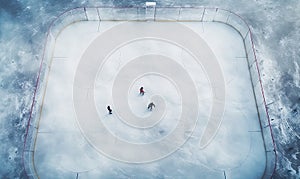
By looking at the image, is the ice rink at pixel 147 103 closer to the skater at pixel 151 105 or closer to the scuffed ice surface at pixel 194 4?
the skater at pixel 151 105

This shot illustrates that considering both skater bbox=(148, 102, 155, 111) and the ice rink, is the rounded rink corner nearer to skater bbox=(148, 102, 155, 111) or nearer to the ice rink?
the ice rink

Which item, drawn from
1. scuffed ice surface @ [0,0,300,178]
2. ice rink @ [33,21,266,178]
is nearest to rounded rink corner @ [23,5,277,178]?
ice rink @ [33,21,266,178]

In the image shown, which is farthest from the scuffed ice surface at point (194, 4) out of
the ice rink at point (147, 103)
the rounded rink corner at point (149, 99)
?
the ice rink at point (147, 103)

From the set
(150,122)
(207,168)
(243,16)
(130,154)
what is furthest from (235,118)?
(243,16)

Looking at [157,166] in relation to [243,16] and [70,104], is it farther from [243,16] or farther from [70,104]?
[243,16]

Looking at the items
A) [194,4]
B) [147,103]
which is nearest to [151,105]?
[147,103]

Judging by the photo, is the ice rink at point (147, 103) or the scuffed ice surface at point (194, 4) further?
the scuffed ice surface at point (194, 4)

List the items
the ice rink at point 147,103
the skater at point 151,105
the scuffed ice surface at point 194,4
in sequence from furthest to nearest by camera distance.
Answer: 1. the skater at point 151,105
2. the scuffed ice surface at point 194,4
3. the ice rink at point 147,103
